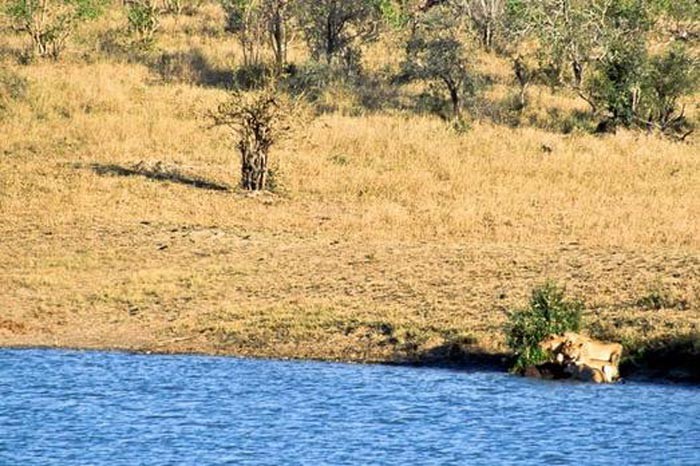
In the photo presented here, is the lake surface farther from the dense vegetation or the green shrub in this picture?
the dense vegetation

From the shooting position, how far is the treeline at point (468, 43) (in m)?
47.1

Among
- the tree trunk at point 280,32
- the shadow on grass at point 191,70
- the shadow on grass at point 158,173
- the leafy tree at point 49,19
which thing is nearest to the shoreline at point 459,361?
the shadow on grass at point 158,173

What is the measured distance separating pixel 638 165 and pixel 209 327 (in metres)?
17.2

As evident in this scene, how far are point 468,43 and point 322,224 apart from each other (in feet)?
56.8

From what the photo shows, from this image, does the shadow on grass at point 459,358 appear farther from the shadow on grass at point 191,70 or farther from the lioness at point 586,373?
the shadow on grass at point 191,70

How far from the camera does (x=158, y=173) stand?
39.6 meters

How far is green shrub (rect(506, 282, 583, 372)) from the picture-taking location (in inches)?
976

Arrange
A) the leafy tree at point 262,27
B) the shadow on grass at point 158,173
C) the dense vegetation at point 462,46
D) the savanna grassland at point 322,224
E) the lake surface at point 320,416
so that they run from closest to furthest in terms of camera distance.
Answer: the lake surface at point 320,416
the savanna grassland at point 322,224
the shadow on grass at point 158,173
the dense vegetation at point 462,46
the leafy tree at point 262,27

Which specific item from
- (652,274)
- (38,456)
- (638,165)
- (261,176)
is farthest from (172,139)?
(38,456)

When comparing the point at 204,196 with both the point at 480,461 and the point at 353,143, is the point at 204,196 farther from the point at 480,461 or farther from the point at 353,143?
the point at 480,461

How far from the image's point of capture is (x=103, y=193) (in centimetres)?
3738

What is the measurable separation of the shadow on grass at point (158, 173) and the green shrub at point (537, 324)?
15.0 metres

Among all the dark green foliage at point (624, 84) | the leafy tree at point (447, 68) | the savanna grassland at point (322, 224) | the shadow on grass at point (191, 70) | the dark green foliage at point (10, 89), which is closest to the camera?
the savanna grassland at point (322, 224)

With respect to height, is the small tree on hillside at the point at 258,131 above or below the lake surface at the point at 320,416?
above
